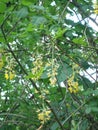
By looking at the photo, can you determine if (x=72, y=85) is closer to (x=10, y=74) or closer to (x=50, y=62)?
(x=50, y=62)

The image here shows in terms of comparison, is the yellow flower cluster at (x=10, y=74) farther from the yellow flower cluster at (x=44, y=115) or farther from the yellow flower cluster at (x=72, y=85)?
the yellow flower cluster at (x=44, y=115)

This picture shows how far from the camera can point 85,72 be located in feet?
6.92

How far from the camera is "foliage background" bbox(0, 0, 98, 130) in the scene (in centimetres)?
169

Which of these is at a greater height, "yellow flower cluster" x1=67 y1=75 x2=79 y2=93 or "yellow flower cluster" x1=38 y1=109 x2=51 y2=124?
"yellow flower cluster" x1=67 y1=75 x2=79 y2=93

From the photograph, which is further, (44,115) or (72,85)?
(72,85)

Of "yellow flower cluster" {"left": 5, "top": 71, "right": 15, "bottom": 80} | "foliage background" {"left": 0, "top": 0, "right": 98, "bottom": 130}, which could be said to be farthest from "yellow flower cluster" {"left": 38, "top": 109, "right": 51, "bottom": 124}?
"yellow flower cluster" {"left": 5, "top": 71, "right": 15, "bottom": 80}

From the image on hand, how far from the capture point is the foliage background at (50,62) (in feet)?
5.55

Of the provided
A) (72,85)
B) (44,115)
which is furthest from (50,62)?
(44,115)

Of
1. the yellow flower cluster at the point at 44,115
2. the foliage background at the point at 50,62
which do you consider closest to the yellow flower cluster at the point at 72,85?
the foliage background at the point at 50,62

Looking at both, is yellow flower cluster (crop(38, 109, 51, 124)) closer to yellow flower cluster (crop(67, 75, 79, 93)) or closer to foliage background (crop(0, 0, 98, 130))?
foliage background (crop(0, 0, 98, 130))

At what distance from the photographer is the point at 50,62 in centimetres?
170

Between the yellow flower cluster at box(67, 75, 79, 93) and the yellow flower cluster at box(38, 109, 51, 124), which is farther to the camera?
the yellow flower cluster at box(67, 75, 79, 93)

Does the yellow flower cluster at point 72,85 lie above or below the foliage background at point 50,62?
below

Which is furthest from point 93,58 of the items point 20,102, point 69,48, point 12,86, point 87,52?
point 12,86
